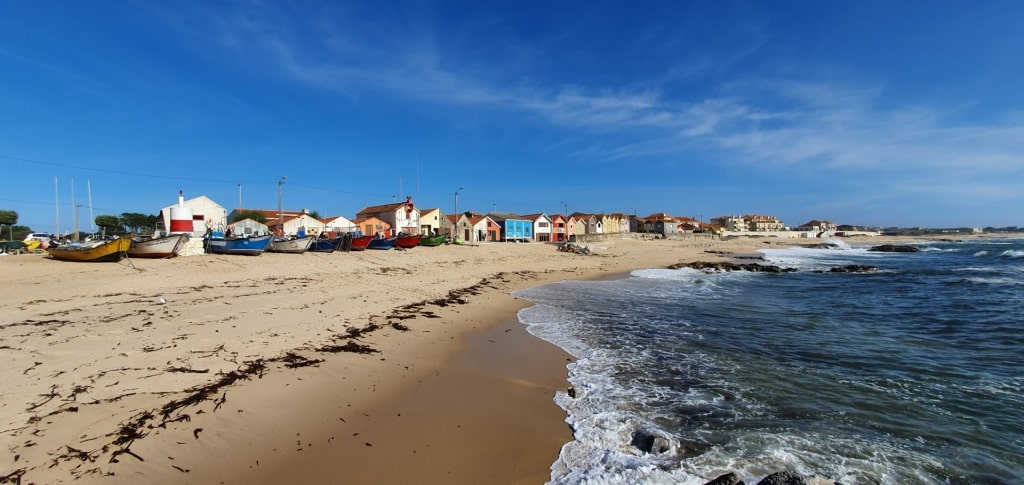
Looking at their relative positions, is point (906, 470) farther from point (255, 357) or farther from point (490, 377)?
point (255, 357)

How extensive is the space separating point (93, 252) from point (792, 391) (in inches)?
893

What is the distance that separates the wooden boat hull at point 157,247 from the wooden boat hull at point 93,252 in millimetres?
1047

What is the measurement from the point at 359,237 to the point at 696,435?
28.8 metres

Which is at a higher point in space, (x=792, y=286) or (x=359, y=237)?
(x=359, y=237)

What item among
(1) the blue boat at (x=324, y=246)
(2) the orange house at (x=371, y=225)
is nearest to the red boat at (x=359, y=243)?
(1) the blue boat at (x=324, y=246)

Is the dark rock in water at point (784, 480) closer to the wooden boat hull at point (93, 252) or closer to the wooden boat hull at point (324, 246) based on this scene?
the wooden boat hull at point (93, 252)

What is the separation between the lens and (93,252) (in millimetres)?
16312

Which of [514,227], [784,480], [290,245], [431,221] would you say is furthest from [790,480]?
[514,227]

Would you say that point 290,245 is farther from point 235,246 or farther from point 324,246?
point 235,246

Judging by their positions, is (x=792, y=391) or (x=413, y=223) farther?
(x=413, y=223)

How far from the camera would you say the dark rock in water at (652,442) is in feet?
14.6

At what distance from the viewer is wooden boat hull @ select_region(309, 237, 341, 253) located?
2762 cm

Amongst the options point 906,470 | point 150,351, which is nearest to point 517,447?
point 906,470

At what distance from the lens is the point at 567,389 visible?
6.42m
